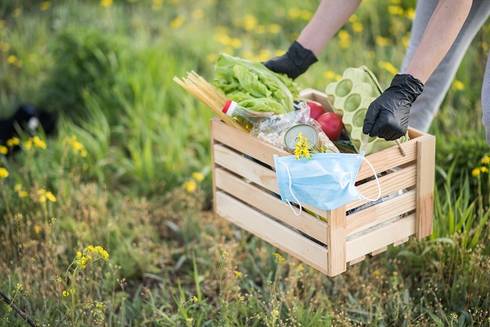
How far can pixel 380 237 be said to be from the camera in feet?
7.83

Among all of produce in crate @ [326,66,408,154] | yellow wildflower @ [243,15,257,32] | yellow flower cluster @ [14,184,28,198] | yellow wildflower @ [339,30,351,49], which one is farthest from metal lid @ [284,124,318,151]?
yellow wildflower @ [243,15,257,32]

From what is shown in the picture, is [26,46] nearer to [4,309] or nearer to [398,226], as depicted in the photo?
[4,309]

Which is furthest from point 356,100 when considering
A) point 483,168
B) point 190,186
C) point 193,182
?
point 193,182

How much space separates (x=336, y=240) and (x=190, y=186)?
3.65ft

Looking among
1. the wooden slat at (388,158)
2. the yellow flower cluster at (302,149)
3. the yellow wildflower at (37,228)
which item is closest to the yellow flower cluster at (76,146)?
the yellow wildflower at (37,228)

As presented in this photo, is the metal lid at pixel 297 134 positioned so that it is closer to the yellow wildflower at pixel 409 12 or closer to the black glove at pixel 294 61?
the black glove at pixel 294 61

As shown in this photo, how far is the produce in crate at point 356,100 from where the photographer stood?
235 centimetres

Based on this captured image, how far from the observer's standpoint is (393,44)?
179 inches

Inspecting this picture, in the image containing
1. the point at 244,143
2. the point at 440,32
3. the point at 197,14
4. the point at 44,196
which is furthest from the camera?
the point at 197,14

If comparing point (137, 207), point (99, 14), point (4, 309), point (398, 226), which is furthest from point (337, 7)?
point (99, 14)

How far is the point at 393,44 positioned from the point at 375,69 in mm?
623

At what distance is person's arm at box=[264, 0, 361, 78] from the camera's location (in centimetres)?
265

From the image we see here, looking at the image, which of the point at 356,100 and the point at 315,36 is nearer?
the point at 356,100

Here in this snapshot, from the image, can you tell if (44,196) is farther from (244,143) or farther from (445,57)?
(445,57)
